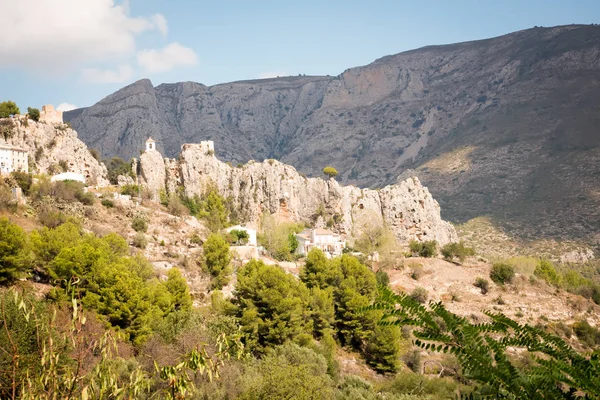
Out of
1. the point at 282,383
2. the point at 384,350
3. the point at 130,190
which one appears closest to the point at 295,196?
the point at 130,190

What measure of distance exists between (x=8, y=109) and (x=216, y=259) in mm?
36210

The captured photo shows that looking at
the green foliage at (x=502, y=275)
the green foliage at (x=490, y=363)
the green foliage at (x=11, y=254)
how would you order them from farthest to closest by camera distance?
1. the green foliage at (x=502, y=275)
2. the green foliage at (x=11, y=254)
3. the green foliage at (x=490, y=363)

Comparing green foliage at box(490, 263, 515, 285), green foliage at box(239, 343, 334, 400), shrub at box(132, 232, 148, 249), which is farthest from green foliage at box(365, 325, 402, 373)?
green foliage at box(490, 263, 515, 285)

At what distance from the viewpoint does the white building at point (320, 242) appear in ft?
199

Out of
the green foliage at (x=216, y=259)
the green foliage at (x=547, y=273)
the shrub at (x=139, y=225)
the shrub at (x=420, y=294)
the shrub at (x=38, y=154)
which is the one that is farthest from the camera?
the shrub at (x=38, y=154)

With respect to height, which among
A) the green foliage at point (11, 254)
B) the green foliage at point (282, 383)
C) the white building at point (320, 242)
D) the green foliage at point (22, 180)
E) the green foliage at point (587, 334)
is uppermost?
the green foliage at point (22, 180)

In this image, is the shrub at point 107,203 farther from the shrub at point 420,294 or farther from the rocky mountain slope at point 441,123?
the rocky mountain slope at point 441,123

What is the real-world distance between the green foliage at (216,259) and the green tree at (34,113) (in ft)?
107

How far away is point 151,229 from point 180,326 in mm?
24647

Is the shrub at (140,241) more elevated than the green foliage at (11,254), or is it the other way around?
the green foliage at (11,254)

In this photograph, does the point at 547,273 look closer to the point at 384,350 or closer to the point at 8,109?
the point at 384,350

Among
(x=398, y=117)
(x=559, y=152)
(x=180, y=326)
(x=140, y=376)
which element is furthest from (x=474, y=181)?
(x=140, y=376)

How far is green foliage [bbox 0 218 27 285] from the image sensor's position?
26216 mm

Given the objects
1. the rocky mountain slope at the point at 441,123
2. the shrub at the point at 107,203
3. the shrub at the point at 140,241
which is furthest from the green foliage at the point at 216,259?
the rocky mountain slope at the point at 441,123
